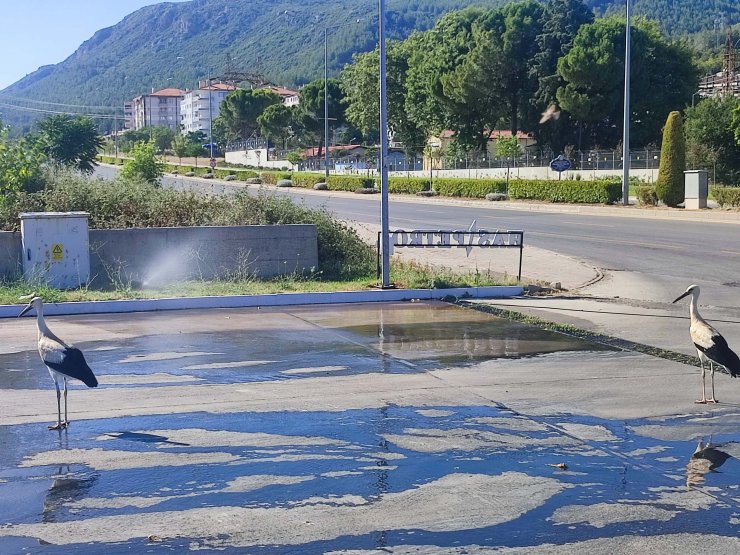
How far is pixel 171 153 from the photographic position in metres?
126

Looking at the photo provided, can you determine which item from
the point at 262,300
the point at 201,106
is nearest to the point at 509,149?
the point at 262,300

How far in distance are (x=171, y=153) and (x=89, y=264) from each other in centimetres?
11144


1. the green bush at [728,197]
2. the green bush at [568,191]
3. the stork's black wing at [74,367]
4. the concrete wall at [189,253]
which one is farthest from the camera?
the green bush at [568,191]

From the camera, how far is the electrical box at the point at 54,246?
1745 cm

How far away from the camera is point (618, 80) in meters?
62.8

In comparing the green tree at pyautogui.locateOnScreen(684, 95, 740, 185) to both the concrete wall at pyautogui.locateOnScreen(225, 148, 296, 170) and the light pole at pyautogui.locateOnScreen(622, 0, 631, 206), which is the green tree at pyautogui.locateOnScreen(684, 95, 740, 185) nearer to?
the light pole at pyautogui.locateOnScreen(622, 0, 631, 206)

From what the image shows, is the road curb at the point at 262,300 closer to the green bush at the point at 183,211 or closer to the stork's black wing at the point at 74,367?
the green bush at the point at 183,211

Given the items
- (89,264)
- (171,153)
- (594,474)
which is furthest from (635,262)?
(171,153)

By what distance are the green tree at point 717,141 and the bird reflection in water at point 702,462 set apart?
4351 centimetres

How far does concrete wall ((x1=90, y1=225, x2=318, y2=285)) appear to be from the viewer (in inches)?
724

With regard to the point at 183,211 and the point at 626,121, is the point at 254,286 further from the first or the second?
the point at 626,121

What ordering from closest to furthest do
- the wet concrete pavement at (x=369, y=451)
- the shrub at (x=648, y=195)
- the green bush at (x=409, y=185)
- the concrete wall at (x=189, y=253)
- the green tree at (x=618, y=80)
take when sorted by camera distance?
the wet concrete pavement at (x=369, y=451) < the concrete wall at (x=189, y=253) < the shrub at (x=648, y=195) < the green tree at (x=618, y=80) < the green bush at (x=409, y=185)

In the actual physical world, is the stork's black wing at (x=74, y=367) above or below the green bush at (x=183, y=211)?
below

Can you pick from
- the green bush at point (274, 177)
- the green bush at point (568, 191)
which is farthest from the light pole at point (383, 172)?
the green bush at point (274, 177)
